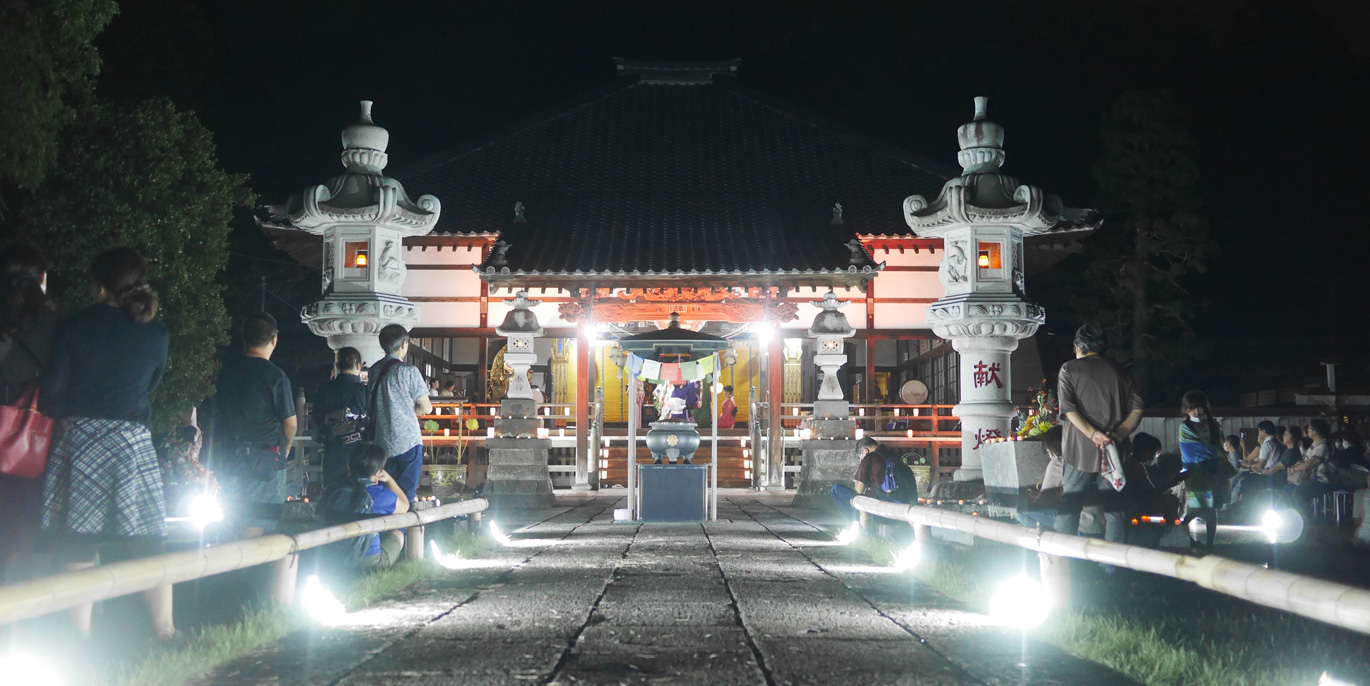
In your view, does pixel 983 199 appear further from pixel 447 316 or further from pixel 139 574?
pixel 447 316

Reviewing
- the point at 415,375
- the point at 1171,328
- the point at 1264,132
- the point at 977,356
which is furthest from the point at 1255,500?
the point at 1264,132

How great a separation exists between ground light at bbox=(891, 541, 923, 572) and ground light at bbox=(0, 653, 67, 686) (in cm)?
547

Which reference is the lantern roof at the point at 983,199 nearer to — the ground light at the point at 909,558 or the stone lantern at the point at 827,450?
the stone lantern at the point at 827,450

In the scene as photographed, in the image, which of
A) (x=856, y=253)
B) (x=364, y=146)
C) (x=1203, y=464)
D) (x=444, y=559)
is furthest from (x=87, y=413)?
(x=856, y=253)

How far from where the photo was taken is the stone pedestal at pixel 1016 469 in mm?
9789

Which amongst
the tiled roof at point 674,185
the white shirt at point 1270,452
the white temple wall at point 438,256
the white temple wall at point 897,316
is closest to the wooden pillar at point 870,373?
the white temple wall at point 897,316

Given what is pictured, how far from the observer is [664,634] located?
5.02 meters

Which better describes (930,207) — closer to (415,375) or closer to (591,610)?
(415,375)

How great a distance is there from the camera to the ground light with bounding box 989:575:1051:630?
5398 mm

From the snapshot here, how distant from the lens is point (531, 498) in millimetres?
15836

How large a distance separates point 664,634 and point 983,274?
9050 mm

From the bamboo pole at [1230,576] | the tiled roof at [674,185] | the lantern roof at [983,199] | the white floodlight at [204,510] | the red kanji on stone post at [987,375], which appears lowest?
the white floodlight at [204,510]

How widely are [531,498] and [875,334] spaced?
30.7 feet

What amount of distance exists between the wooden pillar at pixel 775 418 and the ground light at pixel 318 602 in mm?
13811
